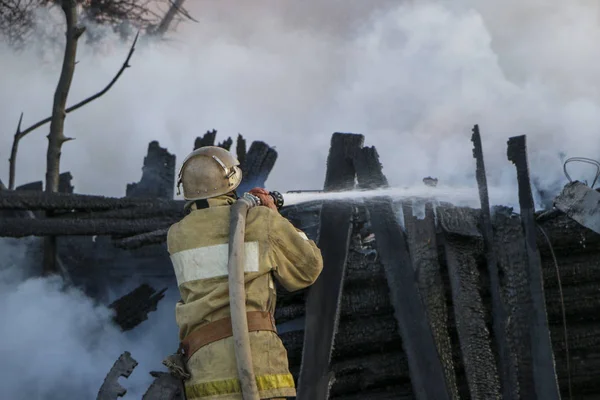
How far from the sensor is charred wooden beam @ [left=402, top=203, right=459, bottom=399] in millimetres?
6152

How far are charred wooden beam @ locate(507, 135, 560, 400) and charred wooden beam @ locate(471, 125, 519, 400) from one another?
0.59 feet

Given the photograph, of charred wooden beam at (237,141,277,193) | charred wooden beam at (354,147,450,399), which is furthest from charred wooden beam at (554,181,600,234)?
charred wooden beam at (237,141,277,193)

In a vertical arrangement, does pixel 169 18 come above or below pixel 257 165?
above

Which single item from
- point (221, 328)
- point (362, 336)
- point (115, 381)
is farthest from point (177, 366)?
point (362, 336)

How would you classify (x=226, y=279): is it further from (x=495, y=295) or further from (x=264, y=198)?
(x=495, y=295)

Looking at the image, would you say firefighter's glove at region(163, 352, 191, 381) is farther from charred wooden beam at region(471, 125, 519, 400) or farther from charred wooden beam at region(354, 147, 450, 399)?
charred wooden beam at region(471, 125, 519, 400)

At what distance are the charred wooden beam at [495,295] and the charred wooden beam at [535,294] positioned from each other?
18cm

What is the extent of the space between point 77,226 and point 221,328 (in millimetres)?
3392

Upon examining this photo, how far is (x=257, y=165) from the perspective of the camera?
7824mm

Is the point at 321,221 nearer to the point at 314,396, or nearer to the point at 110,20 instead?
the point at 314,396

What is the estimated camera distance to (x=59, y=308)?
7910 mm

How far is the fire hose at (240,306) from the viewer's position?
4520mm

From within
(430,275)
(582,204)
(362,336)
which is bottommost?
(362,336)

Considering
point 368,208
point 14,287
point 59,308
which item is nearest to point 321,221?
point 368,208
